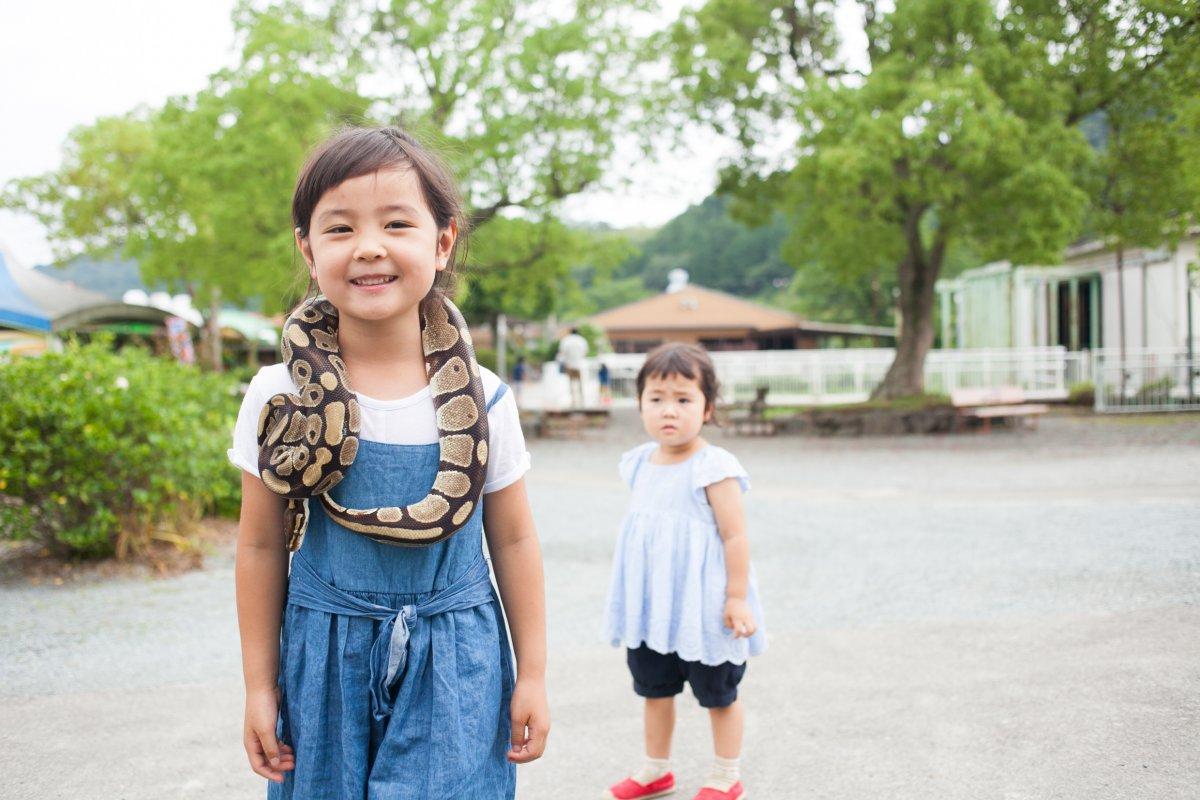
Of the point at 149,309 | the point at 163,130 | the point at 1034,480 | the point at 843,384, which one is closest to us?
the point at 1034,480

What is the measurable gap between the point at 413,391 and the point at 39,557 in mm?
6495

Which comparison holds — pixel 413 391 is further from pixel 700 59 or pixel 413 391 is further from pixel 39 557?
pixel 700 59

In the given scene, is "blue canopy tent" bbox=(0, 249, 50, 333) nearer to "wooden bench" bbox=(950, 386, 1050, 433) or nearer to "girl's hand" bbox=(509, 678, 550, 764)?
"wooden bench" bbox=(950, 386, 1050, 433)

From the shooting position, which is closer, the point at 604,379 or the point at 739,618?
the point at 739,618

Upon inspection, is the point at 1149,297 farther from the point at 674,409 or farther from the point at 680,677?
the point at 680,677

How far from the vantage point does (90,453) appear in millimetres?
6711

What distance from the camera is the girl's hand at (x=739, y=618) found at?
341cm

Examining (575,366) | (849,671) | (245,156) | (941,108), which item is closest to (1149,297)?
(941,108)

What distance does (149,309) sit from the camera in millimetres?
27984

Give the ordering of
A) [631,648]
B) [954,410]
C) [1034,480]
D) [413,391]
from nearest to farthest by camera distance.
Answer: [413,391] → [631,648] → [1034,480] → [954,410]

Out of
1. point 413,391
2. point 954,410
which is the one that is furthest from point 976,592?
point 954,410

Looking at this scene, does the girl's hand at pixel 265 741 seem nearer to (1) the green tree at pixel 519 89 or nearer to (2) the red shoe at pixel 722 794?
(2) the red shoe at pixel 722 794

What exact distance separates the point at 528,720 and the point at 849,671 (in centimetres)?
305

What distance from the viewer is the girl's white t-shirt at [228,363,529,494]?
2.06 metres
